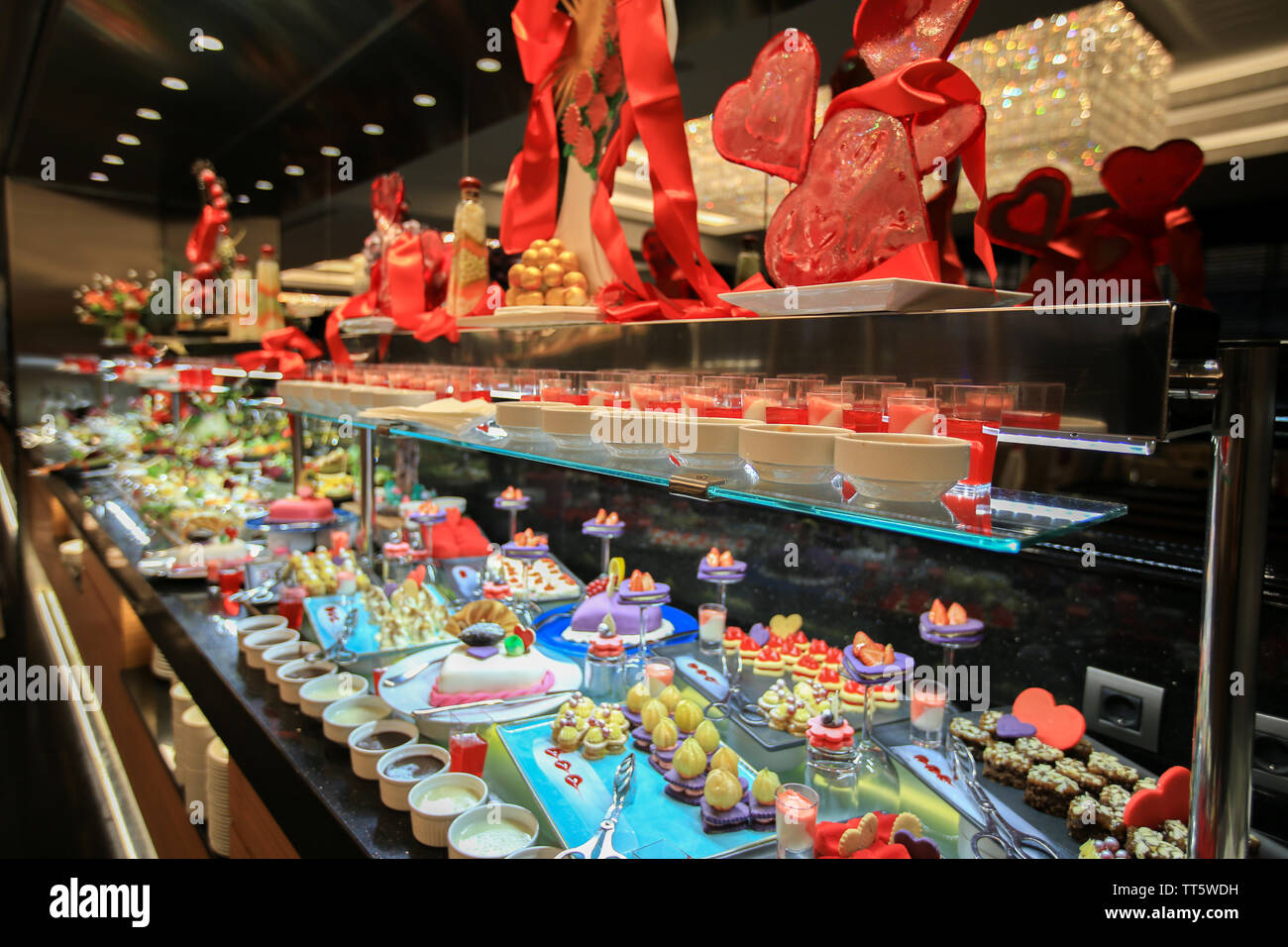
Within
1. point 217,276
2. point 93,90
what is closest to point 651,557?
point 217,276

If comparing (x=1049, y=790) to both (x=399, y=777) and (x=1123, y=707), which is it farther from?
(x=399, y=777)

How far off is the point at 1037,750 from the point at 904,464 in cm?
94

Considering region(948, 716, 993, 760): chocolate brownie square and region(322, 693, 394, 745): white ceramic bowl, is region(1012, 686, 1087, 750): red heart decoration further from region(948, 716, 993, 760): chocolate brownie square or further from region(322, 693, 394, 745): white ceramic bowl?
region(322, 693, 394, 745): white ceramic bowl

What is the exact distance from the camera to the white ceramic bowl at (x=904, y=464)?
791mm

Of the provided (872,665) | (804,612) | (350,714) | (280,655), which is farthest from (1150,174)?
(280,655)

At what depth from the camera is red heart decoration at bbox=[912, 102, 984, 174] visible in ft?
3.21

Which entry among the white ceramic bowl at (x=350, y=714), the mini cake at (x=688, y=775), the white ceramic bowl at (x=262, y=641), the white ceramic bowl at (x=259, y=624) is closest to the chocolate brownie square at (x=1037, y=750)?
the mini cake at (x=688, y=775)

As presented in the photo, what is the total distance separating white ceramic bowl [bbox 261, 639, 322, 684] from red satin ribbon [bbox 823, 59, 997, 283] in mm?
1906

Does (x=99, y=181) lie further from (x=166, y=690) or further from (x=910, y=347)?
(x=910, y=347)

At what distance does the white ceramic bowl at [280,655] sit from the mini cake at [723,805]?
51.8 inches

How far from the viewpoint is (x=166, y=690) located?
341cm

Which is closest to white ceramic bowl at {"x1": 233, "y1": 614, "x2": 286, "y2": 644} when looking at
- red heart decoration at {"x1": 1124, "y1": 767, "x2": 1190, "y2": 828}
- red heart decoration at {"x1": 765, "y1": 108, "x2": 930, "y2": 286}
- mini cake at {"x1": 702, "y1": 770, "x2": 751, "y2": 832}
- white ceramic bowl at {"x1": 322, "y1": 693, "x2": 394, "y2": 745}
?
white ceramic bowl at {"x1": 322, "y1": 693, "x2": 394, "y2": 745}

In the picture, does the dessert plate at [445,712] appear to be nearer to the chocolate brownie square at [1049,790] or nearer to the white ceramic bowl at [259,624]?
the white ceramic bowl at [259,624]

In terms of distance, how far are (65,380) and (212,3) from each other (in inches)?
327
